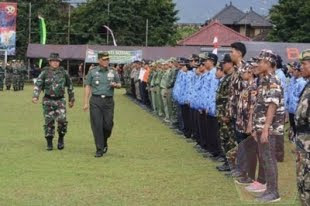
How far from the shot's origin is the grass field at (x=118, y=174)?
8453 millimetres

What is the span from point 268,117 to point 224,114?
102 inches

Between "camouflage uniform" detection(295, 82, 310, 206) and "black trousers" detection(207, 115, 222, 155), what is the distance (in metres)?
5.94

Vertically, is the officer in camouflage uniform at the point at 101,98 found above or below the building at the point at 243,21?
below

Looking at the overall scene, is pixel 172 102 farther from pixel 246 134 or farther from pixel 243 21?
pixel 243 21

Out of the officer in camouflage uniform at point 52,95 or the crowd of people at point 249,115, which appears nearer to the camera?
the crowd of people at point 249,115

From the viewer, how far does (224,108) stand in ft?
34.2

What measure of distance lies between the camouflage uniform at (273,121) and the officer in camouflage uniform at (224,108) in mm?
1916

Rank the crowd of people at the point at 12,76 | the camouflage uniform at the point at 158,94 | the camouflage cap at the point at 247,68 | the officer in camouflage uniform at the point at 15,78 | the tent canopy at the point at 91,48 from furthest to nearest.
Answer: the tent canopy at the point at 91,48, the officer in camouflage uniform at the point at 15,78, the crowd of people at the point at 12,76, the camouflage uniform at the point at 158,94, the camouflage cap at the point at 247,68

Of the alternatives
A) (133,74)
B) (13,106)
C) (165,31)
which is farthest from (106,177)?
(165,31)

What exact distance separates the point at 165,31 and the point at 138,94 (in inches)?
1415

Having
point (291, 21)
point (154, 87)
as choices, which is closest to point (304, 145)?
point (154, 87)

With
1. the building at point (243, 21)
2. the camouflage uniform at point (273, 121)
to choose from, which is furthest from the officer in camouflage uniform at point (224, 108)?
the building at point (243, 21)

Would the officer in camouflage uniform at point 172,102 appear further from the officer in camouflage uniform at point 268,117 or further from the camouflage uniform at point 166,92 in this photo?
the officer in camouflage uniform at point 268,117

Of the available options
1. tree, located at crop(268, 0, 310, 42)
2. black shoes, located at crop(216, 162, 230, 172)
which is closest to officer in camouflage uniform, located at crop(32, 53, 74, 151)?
black shoes, located at crop(216, 162, 230, 172)
